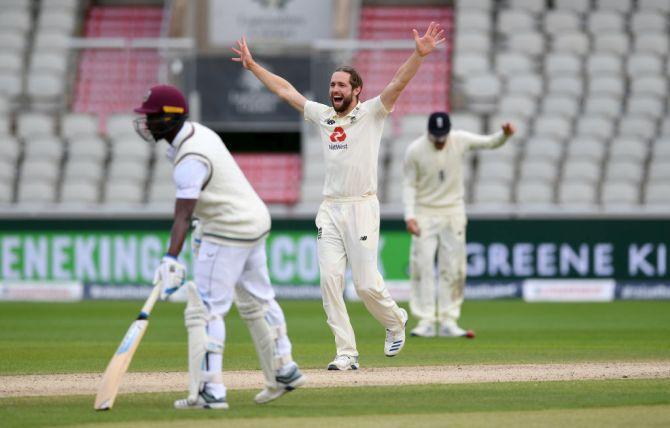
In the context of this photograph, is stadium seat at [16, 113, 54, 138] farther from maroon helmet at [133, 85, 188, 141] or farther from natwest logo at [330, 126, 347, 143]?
maroon helmet at [133, 85, 188, 141]

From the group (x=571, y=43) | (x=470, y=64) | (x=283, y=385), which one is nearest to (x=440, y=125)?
(x=283, y=385)

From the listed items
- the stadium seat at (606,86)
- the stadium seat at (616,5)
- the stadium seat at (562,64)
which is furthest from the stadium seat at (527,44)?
the stadium seat at (616,5)

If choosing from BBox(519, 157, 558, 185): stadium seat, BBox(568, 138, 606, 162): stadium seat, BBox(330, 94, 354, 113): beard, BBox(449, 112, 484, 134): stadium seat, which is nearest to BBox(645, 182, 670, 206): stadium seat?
BBox(568, 138, 606, 162): stadium seat

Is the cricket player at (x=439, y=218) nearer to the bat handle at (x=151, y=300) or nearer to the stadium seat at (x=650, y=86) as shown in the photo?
the bat handle at (x=151, y=300)

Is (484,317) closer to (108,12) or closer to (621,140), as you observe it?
(621,140)

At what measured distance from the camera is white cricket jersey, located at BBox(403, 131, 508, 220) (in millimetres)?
11289

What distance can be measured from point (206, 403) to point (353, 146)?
242 cm

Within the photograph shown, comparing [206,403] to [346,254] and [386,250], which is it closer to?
[346,254]

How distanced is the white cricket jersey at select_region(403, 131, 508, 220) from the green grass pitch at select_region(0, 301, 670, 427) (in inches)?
48.6

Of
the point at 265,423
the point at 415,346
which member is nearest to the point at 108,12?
the point at 415,346

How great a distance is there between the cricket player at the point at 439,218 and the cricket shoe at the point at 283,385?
4732 millimetres

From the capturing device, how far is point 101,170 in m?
18.8

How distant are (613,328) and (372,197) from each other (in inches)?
192

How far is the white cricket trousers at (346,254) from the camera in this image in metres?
8.34
